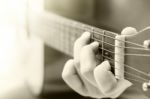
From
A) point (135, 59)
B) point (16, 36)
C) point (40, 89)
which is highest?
point (135, 59)

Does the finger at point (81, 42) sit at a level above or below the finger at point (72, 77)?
above

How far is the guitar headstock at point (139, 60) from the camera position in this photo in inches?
17.9

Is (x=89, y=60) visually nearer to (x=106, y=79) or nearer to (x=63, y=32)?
(x=106, y=79)

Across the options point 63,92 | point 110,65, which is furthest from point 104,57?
point 63,92

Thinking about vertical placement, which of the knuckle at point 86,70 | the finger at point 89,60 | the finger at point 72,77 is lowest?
the finger at point 72,77

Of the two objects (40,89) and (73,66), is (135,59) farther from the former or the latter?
(40,89)

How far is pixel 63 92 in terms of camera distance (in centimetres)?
83

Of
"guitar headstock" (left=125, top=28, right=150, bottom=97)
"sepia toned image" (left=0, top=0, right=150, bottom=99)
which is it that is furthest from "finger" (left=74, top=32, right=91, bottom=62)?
"guitar headstock" (left=125, top=28, right=150, bottom=97)

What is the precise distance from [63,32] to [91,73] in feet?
0.57

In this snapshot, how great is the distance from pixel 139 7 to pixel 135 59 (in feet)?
0.49

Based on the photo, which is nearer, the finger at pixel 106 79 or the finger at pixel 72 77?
the finger at pixel 106 79

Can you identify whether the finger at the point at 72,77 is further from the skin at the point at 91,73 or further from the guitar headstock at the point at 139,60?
the guitar headstock at the point at 139,60

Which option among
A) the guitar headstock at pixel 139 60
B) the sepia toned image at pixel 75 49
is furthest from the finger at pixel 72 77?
the guitar headstock at pixel 139 60

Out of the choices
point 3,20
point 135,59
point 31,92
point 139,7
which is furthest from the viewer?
point 31,92
